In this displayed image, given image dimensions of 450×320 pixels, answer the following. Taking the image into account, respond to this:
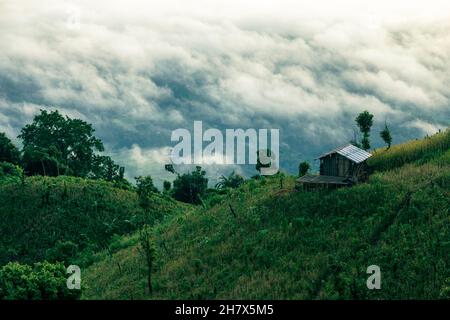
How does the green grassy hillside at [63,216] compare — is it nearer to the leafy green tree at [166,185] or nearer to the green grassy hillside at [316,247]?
the green grassy hillside at [316,247]

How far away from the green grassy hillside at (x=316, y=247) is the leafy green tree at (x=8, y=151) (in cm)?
5605

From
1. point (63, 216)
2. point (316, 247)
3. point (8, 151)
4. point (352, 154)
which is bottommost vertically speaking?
point (316, 247)

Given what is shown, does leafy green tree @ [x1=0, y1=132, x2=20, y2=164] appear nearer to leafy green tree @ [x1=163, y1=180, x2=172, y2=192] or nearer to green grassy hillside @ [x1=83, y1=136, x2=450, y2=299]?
leafy green tree @ [x1=163, y1=180, x2=172, y2=192]

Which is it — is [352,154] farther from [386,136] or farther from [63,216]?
[63,216]

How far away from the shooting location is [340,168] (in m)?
57.0

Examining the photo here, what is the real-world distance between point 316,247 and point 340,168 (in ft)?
42.4

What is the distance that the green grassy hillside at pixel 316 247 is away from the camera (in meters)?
40.3

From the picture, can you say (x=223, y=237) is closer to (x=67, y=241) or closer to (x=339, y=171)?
(x=339, y=171)

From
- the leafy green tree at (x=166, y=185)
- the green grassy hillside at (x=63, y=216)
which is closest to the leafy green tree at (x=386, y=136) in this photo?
the green grassy hillside at (x=63, y=216)

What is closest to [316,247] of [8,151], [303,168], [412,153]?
[303,168]

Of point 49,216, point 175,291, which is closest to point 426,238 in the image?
point 175,291

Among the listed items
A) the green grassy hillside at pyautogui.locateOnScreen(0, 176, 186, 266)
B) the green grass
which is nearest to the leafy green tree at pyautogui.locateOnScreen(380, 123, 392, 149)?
the green grass

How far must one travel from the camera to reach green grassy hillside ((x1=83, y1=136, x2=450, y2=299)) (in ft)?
132
